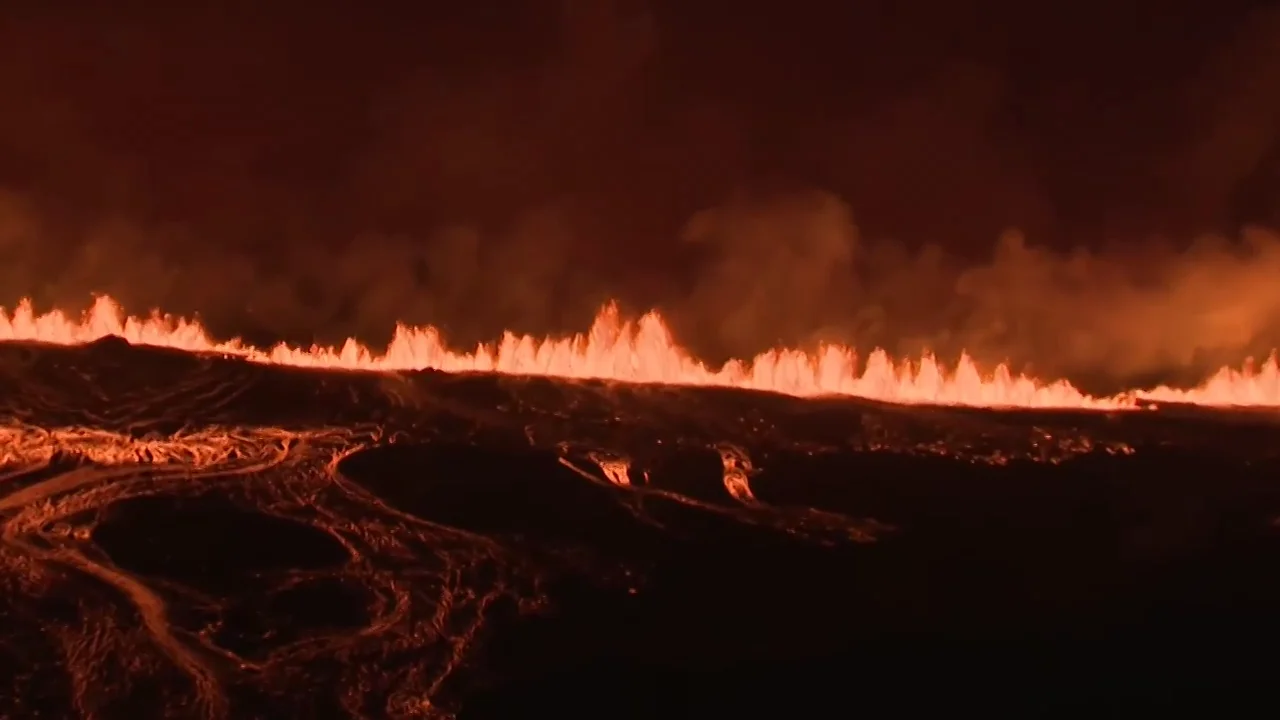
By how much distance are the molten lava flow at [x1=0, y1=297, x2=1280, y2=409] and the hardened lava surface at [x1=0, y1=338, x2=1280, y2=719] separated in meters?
0.74

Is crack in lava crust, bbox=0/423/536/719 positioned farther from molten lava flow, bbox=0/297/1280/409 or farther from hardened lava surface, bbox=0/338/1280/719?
molten lava flow, bbox=0/297/1280/409

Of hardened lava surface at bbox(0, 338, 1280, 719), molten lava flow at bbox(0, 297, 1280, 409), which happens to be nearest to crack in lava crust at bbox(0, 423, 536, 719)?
hardened lava surface at bbox(0, 338, 1280, 719)

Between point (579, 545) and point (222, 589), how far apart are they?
9.64 ft

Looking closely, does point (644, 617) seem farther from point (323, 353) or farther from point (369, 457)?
point (323, 353)

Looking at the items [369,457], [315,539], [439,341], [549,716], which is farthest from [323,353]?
[549,716]

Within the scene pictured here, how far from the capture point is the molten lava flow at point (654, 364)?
1348 cm

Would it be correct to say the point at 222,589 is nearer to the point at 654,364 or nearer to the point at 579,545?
the point at 579,545

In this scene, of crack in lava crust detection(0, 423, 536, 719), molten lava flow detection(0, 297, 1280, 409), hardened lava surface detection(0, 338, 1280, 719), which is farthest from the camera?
molten lava flow detection(0, 297, 1280, 409)

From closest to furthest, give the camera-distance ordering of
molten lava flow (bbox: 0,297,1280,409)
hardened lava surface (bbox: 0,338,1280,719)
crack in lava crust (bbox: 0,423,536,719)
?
1. crack in lava crust (bbox: 0,423,536,719)
2. hardened lava surface (bbox: 0,338,1280,719)
3. molten lava flow (bbox: 0,297,1280,409)

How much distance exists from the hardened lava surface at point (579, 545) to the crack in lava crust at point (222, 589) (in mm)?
24

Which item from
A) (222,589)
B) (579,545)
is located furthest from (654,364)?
(222,589)

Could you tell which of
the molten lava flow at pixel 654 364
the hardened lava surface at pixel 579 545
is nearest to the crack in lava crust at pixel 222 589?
the hardened lava surface at pixel 579 545

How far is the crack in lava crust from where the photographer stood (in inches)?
357

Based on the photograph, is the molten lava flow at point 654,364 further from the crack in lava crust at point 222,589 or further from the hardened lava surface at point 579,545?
the crack in lava crust at point 222,589
